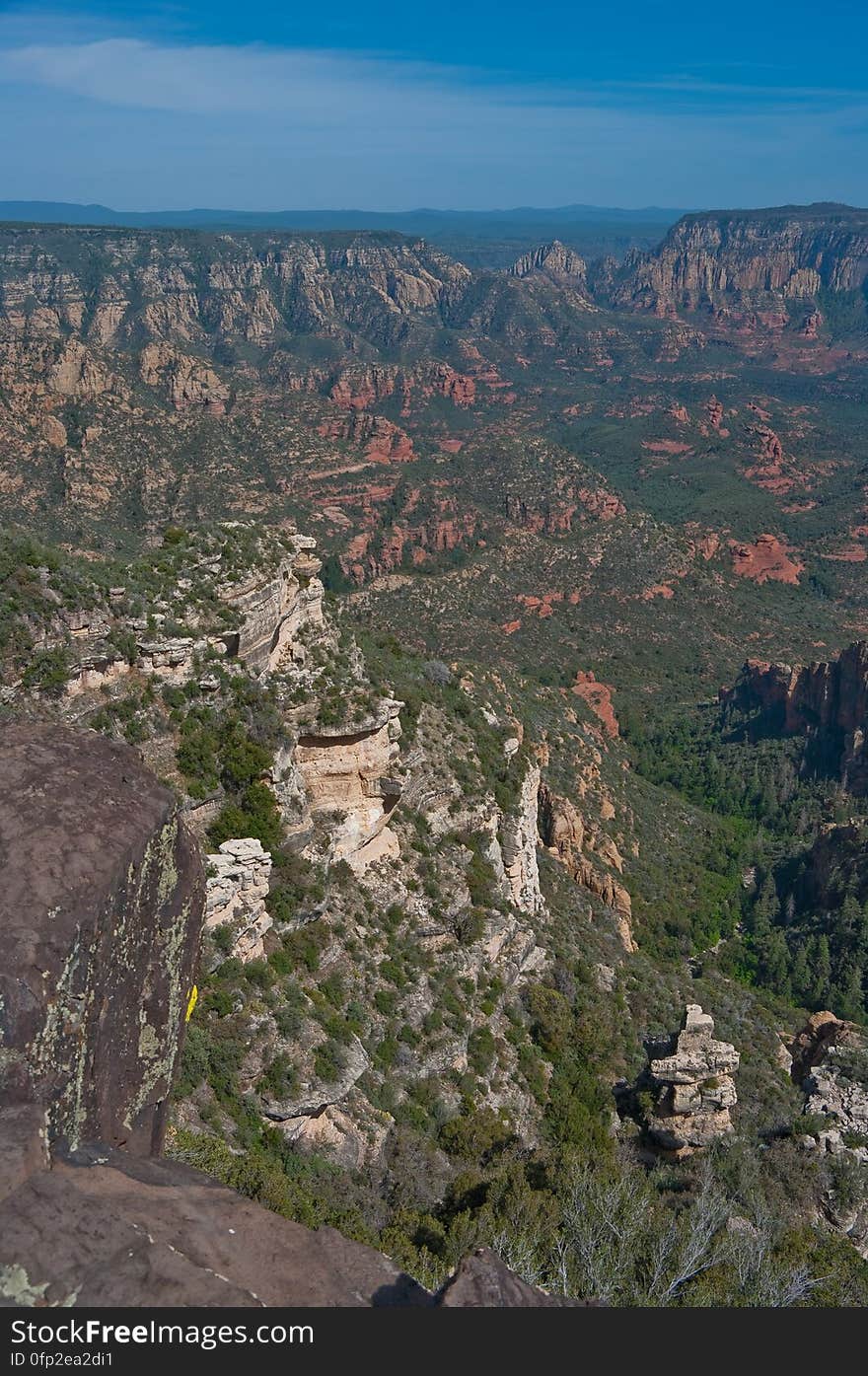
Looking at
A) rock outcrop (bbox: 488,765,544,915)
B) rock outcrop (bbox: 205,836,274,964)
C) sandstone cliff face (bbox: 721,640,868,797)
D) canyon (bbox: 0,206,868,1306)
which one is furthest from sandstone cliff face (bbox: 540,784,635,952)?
sandstone cliff face (bbox: 721,640,868,797)

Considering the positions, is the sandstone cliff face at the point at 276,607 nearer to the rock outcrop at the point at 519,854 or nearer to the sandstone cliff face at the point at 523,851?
the rock outcrop at the point at 519,854

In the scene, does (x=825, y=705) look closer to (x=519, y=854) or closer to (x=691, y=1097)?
(x=519, y=854)

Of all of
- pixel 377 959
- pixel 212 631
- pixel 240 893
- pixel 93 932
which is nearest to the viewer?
pixel 93 932

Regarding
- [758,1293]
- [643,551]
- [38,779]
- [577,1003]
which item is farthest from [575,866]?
[643,551]

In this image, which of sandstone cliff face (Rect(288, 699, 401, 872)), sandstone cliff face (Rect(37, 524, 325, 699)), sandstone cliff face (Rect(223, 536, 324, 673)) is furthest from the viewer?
sandstone cliff face (Rect(223, 536, 324, 673))

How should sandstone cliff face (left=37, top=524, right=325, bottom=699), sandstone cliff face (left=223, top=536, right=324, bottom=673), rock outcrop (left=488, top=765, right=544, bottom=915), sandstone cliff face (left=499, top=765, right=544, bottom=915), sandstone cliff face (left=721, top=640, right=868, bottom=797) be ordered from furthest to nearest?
sandstone cliff face (left=721, top=640, right=868, bottom=797), sandstone cliff face (left=499, top=765, right=544, bottom=915), rock outcrop (left=488, top=765, right=544, bottom=915), sandstone cliff face (left=223, top=536, right=324, bottom=673), sandstone cliff face (left=37, top=524, right=325, bottom=699)

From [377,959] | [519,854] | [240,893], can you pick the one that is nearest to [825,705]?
[519,854]

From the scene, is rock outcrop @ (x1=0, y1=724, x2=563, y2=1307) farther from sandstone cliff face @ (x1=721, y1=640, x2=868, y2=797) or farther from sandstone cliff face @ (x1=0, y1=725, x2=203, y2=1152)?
sandstone cliff face @ (x1=721, y1=640, x2=868, y2=797)
